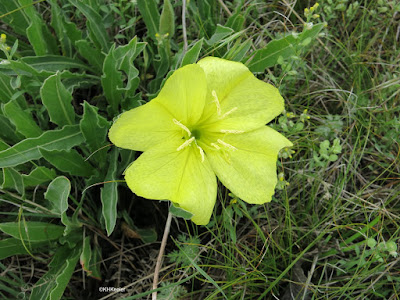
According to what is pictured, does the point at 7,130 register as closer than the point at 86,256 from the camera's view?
No

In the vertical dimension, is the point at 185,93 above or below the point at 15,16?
below

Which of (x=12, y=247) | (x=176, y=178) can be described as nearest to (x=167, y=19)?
(x=176, y=178)

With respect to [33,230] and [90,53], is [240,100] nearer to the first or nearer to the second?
[90,53]

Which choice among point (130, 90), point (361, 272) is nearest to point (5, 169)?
point (130, 90)

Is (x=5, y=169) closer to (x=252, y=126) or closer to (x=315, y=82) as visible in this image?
(x=252, y=126)

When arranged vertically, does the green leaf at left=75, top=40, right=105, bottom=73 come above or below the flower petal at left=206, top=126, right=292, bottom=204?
above

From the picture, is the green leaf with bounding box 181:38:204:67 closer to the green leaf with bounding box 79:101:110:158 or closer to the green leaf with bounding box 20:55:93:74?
the green leaf with bounding box 79:101:110:158

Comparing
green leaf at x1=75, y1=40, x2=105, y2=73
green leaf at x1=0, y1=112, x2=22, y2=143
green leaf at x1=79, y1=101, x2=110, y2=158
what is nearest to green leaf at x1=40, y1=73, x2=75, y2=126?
green leaf at x1=79, y1=101, x2=110, y2=158
